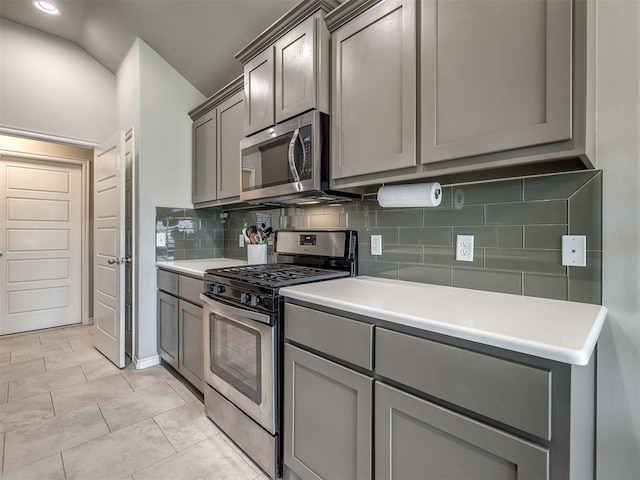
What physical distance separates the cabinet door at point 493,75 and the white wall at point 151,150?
2.35m

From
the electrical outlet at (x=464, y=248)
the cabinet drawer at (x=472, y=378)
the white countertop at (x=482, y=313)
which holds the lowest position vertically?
the cabinet drawer at (x=472, y=378)

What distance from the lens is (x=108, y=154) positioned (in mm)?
2910

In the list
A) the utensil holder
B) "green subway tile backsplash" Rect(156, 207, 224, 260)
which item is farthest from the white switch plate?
"green subway tile backsplash" Rect(156, 207, 224, 260)

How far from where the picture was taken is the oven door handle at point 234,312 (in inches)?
59.5

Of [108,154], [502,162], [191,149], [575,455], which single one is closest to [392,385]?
[575,455]

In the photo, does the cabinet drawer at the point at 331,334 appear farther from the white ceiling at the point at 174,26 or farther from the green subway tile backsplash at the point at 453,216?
the white ceiling at the point at 174,26

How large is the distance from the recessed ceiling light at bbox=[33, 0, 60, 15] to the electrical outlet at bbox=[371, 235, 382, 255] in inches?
128

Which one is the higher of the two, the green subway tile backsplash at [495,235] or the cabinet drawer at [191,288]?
the green subway tile backsplash at [495,235]

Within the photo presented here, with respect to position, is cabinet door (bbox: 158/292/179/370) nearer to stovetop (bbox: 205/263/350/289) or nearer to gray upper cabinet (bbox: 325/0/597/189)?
stovetop (bbox: 205/263/350/289)

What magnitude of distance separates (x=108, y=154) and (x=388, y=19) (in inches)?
104

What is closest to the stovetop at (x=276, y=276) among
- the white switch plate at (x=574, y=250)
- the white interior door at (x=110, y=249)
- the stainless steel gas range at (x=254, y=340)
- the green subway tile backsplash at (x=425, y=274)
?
the stainless steel gas range at (x=254, y=340)

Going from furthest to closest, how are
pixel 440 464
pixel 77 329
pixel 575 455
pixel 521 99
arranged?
pixel 77 329
pixel 521 99
pixel 440 464
pixel 575 455

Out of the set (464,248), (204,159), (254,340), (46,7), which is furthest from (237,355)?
(46,7)

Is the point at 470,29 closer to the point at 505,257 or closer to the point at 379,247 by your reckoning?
the point at 505,257
